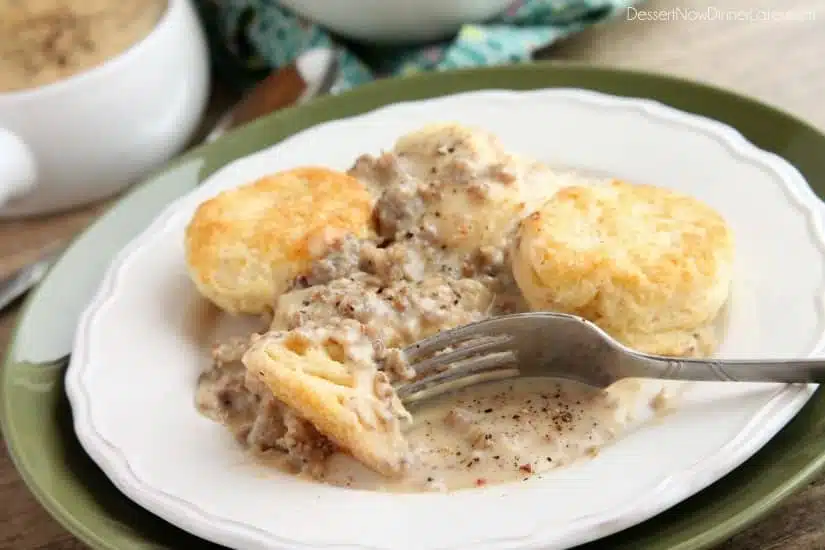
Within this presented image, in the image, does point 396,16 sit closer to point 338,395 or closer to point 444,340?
point 444,340

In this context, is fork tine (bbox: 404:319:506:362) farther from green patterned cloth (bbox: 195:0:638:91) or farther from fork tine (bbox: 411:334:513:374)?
green patterned cloth (bbox: 195:0:638:91)

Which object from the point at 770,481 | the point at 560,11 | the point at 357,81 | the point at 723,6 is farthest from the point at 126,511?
the point at 723,6

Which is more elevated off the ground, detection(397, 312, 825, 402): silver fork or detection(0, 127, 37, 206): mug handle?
detection(397, 312, 825, 402): silver fork

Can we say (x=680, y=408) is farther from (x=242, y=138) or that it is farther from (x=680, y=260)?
(x=242, y=138)

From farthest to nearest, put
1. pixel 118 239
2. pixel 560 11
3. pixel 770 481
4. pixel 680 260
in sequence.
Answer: pixel 560 11, pixel 118 239, pixel 680 260, pixel 770 481
